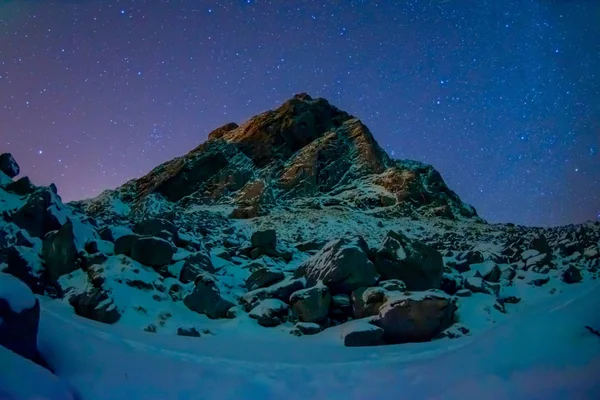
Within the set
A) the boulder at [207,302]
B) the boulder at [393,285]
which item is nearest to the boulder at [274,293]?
the boulder at [207,302]

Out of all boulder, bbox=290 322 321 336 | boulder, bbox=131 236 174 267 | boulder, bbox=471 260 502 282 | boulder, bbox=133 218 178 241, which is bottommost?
boulder, bbox=290 322 321 336

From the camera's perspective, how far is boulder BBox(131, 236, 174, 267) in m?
13.3

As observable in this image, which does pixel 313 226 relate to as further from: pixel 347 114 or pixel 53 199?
pixel 347 114

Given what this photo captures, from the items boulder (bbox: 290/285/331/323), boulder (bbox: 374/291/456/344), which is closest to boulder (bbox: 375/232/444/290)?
boulder (bbox: 290/285/331/323)

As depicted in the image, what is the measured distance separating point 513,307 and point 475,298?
115 cm

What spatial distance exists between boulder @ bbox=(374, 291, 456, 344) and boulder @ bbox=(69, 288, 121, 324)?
6.03m

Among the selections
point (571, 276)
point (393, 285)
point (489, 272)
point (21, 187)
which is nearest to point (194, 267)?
point (393, 285)

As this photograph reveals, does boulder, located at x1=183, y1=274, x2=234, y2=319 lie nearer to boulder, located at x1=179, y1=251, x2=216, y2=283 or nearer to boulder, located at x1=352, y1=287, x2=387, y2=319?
boulder, located at x1=179, y1=251, x2=216, y2=283

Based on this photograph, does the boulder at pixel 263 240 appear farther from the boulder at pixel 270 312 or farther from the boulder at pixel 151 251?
the boulder at pixel 270 312

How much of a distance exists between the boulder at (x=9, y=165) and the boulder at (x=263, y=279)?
10718 mm

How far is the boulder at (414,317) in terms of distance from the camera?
942 cm

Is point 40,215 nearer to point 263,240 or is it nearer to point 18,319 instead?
point 263,240

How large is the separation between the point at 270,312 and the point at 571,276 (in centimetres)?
1006

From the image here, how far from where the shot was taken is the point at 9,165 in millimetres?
17000
